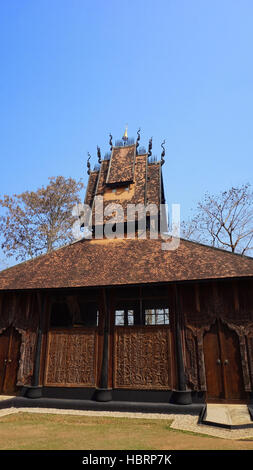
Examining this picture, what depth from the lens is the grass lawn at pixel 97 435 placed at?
5641 mm

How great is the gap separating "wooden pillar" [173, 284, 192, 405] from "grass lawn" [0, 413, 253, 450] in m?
1.33

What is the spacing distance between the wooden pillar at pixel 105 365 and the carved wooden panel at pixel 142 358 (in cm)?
31

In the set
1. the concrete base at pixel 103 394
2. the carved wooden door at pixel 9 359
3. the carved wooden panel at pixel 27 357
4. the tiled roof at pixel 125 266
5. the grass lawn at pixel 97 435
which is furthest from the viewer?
the carved wooden door at pixel 9 359

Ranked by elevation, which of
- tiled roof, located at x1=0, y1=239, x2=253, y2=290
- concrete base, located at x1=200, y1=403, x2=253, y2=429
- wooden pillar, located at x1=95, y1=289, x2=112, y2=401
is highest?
tiled roof, located at x1=0, y1=239, x2=253, y2=290

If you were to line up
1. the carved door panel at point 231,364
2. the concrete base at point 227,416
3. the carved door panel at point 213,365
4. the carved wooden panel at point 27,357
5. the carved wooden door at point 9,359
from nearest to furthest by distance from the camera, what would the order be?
1. the concrete base at point 227,416
2. the carved door panel at point 231,364
3. the carved door panel at point 213,365
4. the carved wooden panel at point 27,357
5. the carved wooden door at point 9,359

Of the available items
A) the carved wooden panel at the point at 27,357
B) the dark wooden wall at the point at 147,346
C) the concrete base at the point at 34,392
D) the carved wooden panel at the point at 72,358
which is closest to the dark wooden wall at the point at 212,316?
the dark wooden wall at the point at 147,346

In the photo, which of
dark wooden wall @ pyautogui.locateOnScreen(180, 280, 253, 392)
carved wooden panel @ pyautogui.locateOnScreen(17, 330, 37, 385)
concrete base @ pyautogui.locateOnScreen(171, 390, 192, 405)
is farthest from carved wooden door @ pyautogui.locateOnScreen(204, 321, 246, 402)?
carved wooden panel @ pyautogui.locateOnScreen(17, 330, 37, 385)

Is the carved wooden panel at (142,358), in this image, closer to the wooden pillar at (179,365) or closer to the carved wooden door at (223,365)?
the wooden pillar at (179,365)

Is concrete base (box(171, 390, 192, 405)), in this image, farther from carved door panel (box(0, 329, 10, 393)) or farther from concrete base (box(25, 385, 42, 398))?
carved door panel (box(0, 329, 10, 393))

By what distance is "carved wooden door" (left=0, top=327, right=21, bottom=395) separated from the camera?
10.8 meters

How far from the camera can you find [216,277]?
9.53 metres

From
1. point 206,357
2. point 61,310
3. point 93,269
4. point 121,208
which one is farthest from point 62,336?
point 121,208

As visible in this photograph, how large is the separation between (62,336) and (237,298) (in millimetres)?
6708
